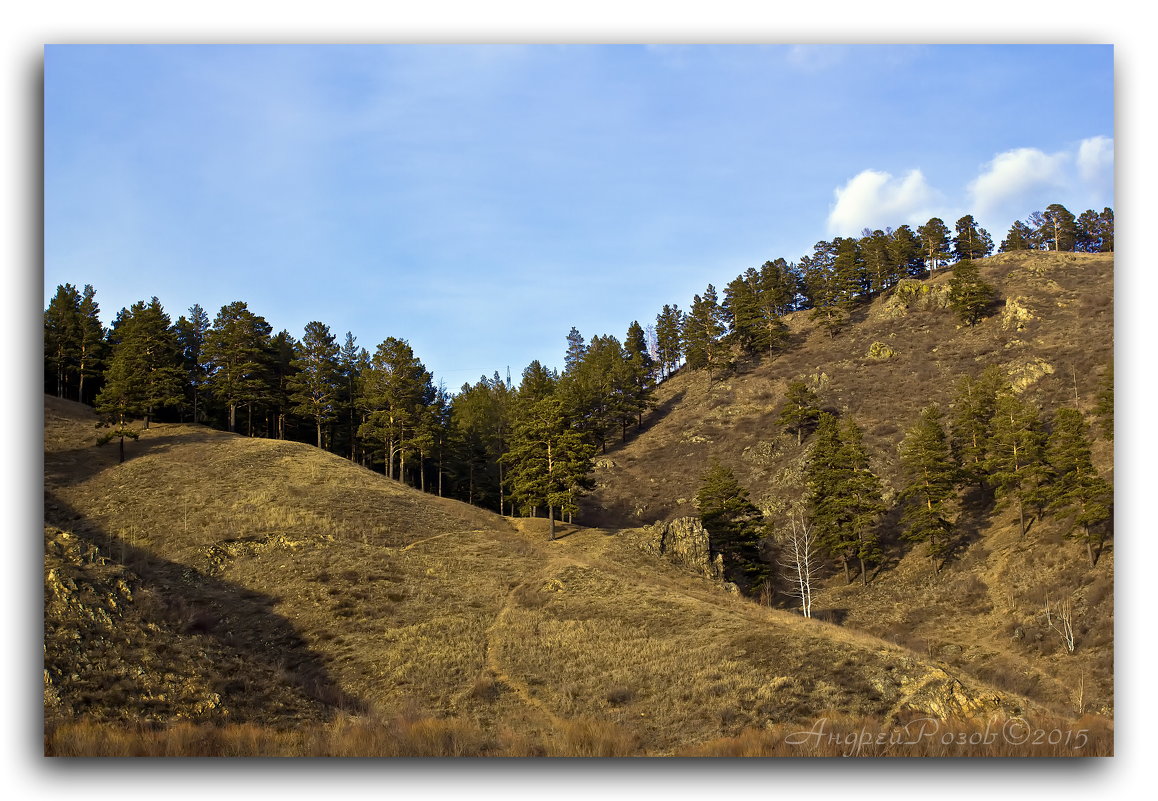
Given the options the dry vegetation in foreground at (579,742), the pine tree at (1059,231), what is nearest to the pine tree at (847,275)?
the pine tree at (1059,231)

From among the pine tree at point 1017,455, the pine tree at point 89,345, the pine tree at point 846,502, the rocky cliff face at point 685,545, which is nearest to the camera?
the rocky cliff face at point 685,545

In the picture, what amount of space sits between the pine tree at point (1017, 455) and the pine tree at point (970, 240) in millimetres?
76428

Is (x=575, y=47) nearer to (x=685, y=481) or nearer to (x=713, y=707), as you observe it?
(x=713, y=707)

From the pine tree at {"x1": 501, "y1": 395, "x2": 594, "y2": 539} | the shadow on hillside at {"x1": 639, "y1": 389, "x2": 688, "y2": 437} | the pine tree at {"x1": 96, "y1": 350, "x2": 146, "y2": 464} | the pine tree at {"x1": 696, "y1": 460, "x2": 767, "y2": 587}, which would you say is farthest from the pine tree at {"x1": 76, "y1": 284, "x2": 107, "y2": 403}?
the shadow on hillside at {"x1": 639, "y1": 389, "x2": 688, "y2": 437}

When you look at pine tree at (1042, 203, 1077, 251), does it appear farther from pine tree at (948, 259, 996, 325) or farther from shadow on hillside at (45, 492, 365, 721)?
shadow on hillside at (45, 492, 365, 721)

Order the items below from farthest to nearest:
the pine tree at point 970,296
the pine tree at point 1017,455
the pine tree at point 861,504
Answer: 1. the pine tree at point 970,296
2. the pine tree at point 861,504
3. the pine tree at point 1017,455

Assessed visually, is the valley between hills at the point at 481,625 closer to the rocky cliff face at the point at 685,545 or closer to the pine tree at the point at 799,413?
the rocky cliff face at the point at 685,545

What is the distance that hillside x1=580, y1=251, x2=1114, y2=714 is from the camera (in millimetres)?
29609

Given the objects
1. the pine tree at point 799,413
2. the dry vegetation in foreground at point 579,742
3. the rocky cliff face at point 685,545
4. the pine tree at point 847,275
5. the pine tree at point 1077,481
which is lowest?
the rocky cliff face at point 685,545

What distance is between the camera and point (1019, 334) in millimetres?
75250

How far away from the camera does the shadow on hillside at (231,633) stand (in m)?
14.8

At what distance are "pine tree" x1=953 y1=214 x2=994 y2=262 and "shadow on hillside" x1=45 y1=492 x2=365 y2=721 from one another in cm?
11686
